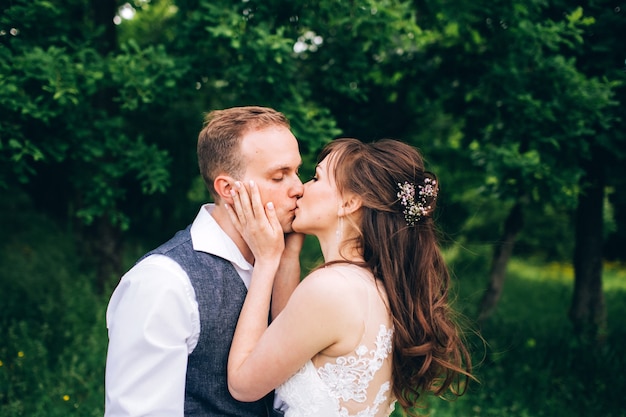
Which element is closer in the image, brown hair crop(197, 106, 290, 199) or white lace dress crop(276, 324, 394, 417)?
white lace dress crop(276, 324, 394, 417)

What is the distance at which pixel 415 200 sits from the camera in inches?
94.8

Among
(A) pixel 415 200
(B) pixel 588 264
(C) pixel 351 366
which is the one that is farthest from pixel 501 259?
(C) pixel 351 366

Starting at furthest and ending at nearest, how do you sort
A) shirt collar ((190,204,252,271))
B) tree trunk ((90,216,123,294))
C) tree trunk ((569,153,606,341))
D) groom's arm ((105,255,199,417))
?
1. tree trunk ((90,216,123,294))
2. tree trunk ((569,153,606,341))
3. shirt collar ((190,204,252,271))
4. groom's arm ((105,255,199,417))

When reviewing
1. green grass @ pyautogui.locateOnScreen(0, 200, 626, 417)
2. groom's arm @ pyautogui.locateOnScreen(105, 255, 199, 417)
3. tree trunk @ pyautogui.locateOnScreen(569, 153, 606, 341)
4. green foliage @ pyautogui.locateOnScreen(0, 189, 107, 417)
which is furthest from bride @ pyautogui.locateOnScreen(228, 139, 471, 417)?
tree trunk @ pyautogui.locateOnScreen(569, 153, 606, 341)

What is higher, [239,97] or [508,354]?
[239,97]

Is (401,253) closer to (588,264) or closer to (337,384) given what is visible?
(337,384)

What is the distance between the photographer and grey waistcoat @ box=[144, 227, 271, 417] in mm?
2164

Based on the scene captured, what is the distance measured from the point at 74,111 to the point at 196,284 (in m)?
2.68

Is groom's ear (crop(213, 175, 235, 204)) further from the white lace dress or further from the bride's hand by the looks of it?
the white lace dress

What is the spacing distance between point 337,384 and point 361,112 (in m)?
3.53

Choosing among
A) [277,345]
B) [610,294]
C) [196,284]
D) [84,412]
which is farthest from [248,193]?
[610,294]

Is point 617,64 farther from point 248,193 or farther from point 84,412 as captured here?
point 84,412

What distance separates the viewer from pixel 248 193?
242 centimetres

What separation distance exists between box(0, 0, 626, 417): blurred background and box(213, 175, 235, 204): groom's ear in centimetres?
133
